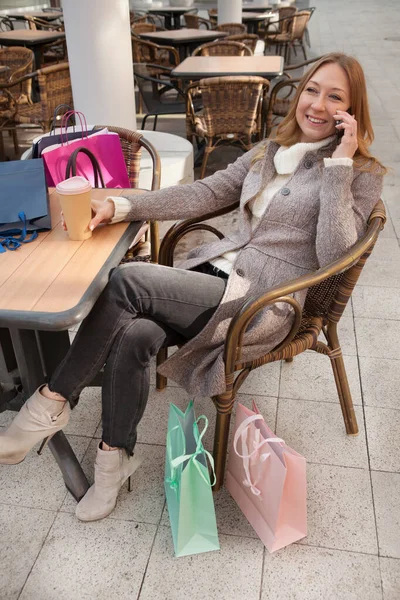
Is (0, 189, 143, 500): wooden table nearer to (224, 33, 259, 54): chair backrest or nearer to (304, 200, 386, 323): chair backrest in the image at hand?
(304, 200, 386, 323): chair backrest

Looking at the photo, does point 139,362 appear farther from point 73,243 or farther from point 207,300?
point 73,243

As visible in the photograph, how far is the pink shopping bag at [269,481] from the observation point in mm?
1362

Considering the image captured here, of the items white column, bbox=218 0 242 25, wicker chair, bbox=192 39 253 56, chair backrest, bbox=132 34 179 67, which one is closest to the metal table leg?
wicker chair, bbox=192 39 253 56

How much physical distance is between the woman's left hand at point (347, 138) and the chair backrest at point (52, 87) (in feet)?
9.70

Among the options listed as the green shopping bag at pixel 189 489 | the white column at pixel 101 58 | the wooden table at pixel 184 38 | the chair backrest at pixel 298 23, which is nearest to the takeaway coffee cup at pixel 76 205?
the green shopping bag at pixel 189 489

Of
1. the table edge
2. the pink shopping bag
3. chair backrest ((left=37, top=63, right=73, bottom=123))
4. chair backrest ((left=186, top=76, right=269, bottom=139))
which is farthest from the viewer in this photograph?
chair backrest ((left=37, top=63, right=73, bottom=123))

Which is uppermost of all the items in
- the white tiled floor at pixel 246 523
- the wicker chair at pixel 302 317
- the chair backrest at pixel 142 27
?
the chair backrest at pixel 142 27

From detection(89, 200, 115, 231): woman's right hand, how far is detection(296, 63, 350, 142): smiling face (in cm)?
63

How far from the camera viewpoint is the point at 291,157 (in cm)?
166

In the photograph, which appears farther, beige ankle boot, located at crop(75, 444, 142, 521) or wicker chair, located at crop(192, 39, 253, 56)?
wicker chair, located at crop(192, 39, 253, 56)

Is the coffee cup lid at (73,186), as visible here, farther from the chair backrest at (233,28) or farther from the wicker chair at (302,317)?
the chair backrest at (233,28)

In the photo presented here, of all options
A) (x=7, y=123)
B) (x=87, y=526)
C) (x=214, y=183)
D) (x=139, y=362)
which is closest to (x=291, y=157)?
(x=214, y=183)

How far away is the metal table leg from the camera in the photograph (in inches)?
60.2

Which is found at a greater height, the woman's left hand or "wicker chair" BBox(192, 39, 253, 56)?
the woman's left hand
